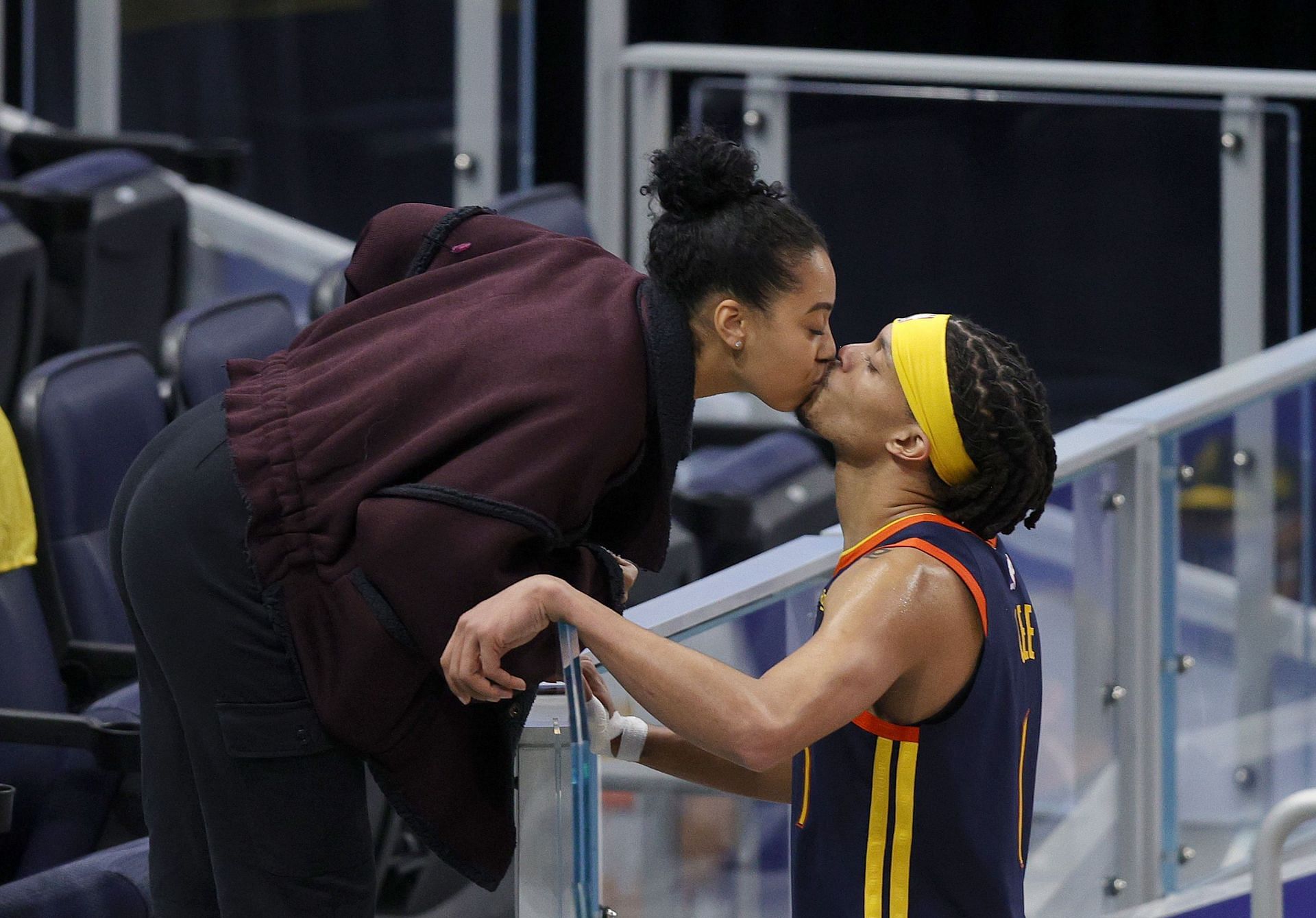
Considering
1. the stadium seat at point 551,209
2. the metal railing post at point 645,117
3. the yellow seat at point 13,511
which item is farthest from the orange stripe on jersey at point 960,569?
the metal railing post at point 645,117

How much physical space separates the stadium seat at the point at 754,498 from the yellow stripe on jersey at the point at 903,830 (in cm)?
169

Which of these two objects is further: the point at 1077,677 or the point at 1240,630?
the point at 1240,630

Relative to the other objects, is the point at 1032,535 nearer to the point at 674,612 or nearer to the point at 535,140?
the point at 674,612

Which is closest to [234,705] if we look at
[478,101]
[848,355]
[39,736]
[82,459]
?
[848,355]

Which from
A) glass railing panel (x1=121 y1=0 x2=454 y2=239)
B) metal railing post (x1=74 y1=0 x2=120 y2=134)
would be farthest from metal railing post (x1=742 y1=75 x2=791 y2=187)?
metal railing post (x1=74 y1=0 x2=120 y2=134)

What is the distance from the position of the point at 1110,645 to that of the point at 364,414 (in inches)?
51.5

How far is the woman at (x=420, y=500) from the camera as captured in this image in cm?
146

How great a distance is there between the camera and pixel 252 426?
155cm

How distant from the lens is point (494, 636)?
139 centimetres

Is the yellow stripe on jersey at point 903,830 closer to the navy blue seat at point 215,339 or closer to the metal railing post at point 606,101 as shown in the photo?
the navy blue seat at point 215,339

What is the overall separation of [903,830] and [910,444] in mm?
310

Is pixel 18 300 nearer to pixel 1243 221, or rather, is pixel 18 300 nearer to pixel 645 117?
pixel 645 117

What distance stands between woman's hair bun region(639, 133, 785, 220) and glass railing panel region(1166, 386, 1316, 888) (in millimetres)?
1152

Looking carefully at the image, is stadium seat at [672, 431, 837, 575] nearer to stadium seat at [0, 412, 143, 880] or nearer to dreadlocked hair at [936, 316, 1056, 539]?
stadium seat at [0, 412, 143, 880]
